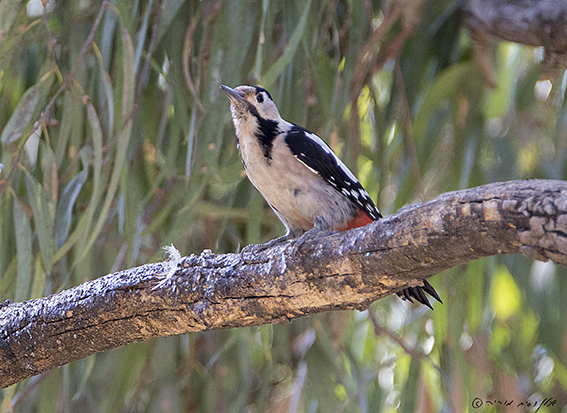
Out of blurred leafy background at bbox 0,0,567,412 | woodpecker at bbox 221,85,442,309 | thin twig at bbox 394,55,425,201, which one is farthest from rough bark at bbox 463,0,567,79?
woodpecker at bbox 221,85,442,309

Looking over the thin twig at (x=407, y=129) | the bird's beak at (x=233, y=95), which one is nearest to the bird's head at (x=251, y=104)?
the bird's beak at (x=233, y=95)

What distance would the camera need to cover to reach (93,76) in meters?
1.61

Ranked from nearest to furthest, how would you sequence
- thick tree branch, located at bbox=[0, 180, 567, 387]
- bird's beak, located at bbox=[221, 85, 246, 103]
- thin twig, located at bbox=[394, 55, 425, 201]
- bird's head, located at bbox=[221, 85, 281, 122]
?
thick tree branch, located at bbox=[0, 180, 567, 387], bird's beak, located at bbox=[221, 85, 246, 103], bird's head, located at bbox=[221, 85, 281, 122], thin twig, located at bbox=[394, 55, 425, 201]

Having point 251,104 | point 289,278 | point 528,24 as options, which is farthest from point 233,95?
point 528,24

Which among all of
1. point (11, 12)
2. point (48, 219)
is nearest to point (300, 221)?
point (48, 219)

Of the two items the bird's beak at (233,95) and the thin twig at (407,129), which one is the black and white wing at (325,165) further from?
the thin twig at (407,129)

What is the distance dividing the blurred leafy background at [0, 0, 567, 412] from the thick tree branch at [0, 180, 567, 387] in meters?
0.24

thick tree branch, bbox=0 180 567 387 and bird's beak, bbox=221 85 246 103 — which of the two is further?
bird's beak, bbox=221 85 246 103

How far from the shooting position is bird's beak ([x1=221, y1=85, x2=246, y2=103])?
1395 millimetres

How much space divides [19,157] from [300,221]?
0.71 meters

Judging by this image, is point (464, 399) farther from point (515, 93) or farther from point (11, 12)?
point (11, 12)

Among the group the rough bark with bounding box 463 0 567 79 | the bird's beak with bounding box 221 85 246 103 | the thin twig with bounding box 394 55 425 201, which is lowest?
the thin twig with bounding box 394 55 425 201

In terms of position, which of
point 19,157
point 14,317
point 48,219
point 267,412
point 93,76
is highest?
point 93,76

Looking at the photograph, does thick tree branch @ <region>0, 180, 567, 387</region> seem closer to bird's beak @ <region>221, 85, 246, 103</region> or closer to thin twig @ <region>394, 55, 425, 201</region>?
bird's beak @ <region>221, 85, 246, 103</region>
